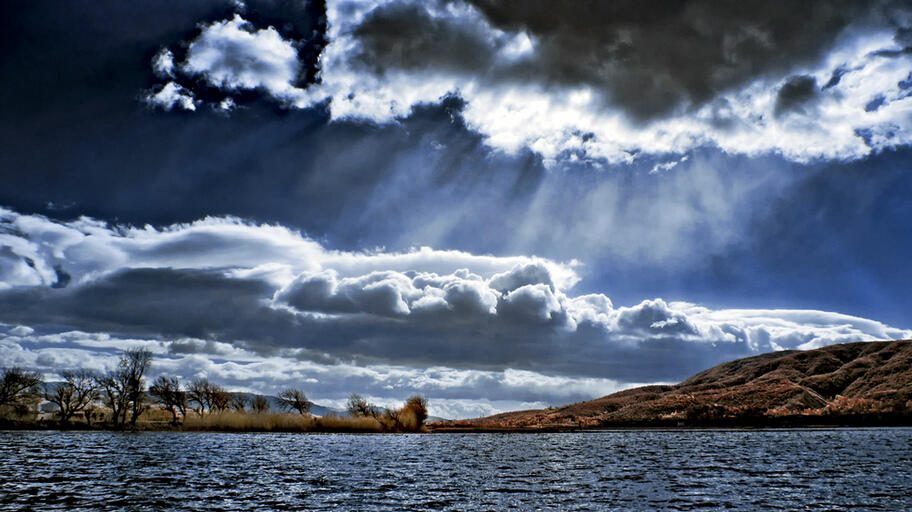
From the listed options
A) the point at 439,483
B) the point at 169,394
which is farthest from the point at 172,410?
the point at 439,483

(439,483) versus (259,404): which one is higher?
(259,404)

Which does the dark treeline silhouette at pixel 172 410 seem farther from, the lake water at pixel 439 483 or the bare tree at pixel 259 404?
the lake water at pixel 439 483

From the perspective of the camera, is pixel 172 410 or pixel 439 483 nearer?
pixel 439 483

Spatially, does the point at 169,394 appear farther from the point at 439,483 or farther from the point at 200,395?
the point at 439,483

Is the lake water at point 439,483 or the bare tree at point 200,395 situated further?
the bare tree at point 200,395

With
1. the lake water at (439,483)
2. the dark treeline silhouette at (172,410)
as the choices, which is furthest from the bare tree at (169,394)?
the lake water at (439,483)

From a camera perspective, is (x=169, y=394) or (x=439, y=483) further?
(x=169, y=394)

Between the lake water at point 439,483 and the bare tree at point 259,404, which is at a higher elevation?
the bare tree at point 259,404

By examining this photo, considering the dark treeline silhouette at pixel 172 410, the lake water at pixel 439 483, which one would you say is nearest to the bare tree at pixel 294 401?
the dark treeline silhouette at pixel 172 410

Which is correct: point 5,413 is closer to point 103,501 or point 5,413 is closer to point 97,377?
point 97,377

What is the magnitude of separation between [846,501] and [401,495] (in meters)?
28.7

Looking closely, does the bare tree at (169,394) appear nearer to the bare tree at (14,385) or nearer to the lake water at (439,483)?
the bare tree at (14,385)

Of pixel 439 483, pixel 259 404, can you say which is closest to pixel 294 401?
pixel 259 404

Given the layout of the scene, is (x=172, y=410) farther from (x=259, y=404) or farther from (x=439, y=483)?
(x=439, y=483)
